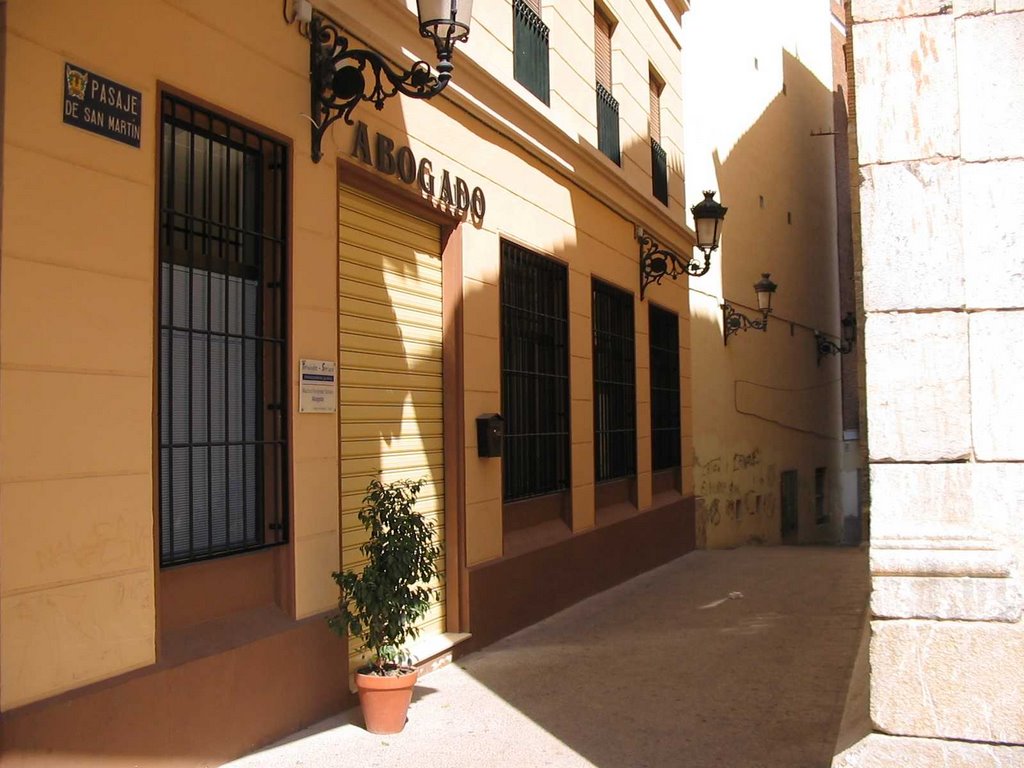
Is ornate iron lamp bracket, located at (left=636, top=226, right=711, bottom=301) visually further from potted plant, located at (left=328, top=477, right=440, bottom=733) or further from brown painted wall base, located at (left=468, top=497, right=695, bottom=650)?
potted plant, located at (left=328, top=477, right=440, bottom=733)

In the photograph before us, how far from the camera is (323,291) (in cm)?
610

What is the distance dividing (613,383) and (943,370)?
7910 millimetres

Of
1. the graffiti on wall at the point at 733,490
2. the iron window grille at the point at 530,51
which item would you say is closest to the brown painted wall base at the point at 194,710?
the iron window grille at the point at 530,51

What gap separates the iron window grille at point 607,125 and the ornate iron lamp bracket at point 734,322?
6131mm

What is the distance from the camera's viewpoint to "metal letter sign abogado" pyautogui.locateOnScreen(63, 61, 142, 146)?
4.37 m

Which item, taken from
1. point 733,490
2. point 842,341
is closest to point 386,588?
point 733,490

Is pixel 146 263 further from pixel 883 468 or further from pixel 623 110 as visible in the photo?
pixel 623 110

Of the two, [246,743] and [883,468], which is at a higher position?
[883,468]

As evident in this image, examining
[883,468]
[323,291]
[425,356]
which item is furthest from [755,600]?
[883,468]

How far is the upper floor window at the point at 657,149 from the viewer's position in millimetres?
13891

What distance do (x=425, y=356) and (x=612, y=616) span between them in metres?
3.40

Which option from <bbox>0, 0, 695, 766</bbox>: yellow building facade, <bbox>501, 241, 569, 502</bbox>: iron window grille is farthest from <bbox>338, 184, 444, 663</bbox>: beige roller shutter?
<bbox>501, 241, 569, 502</bbox>: iron window grille

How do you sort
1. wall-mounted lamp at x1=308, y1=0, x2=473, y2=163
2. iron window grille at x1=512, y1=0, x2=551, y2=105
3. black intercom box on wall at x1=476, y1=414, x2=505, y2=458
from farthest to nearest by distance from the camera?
iron window grille at x1=512, y1=0, x2=551, y2=105 → black intercom box on wall at x1=476, y1=414, x2=505, y2=458 → wall-mounted lamp at x1=308, y1=0, x2=473, y2=163

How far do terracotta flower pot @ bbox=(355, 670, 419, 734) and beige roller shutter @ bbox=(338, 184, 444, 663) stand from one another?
1010mm
